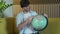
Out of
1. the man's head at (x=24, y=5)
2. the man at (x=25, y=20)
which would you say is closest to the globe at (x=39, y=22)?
the man at (x=25, y=20)

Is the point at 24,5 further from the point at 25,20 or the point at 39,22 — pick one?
the point at 39,22

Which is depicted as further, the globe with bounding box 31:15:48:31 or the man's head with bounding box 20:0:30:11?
the man's head with bounding box 20:0:30:11

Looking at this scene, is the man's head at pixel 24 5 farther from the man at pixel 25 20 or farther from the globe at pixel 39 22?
the globe at pixel 39 22

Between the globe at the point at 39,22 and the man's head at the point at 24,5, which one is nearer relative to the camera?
the globe at the point at 39,22

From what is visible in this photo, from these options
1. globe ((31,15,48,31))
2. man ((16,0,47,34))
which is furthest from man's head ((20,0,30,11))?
globe ((31,15,48,31))

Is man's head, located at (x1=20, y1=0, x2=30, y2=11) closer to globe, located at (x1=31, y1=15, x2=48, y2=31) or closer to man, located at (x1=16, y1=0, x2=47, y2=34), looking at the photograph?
man, located at (x1=16, y1=0, x2=47, y2=34)

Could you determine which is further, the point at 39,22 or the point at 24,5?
the point at 24,5

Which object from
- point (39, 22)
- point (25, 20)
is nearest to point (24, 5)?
point (25, 20)

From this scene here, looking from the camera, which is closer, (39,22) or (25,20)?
(39,22)

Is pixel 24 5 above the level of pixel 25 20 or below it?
above

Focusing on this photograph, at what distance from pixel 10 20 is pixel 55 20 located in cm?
75

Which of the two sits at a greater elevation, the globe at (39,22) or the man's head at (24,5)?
the man's head at (24,5)

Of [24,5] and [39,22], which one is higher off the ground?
[24,5]

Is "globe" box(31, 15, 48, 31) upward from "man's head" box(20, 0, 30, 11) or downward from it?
downward
